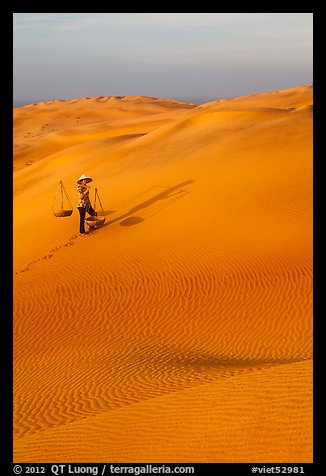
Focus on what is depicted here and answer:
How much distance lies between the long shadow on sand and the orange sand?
0.10 m

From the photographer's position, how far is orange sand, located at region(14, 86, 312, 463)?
685 centimetres

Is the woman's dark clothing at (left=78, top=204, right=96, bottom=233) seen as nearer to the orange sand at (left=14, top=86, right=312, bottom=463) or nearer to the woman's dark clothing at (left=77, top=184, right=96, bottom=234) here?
the woman's dark clothing at (left=77, top=184, right=96, bottom=234)

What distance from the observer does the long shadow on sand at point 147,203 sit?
19.7m

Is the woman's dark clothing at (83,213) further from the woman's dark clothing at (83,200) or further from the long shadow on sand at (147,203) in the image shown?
the long shadow on sand at (147,203)

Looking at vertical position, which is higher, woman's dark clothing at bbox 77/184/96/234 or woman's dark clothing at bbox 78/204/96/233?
woman's dark clothing at bbox 77/184/96/234

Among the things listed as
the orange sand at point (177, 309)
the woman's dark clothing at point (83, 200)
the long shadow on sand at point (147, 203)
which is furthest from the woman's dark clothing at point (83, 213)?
the long shadow on sand at point (147, 203)

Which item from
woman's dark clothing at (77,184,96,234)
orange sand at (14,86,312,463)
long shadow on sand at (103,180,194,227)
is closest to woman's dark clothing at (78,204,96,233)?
woman's dark clothing at (77,184,96,234)

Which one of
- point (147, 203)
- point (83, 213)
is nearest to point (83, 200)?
point (83, 213)

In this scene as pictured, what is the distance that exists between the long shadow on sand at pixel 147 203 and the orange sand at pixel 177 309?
100 mm

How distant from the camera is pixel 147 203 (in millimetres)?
21125

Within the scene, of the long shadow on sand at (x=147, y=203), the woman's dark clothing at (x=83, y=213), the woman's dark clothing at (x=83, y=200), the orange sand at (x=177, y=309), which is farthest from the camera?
the long shadow on sand at (x=147, y=203)

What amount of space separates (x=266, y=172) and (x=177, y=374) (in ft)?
43.6

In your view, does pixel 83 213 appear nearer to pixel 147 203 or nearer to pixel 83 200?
pixel 83 200
